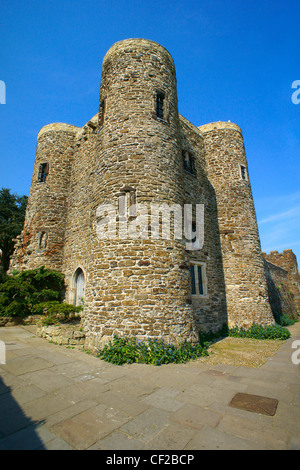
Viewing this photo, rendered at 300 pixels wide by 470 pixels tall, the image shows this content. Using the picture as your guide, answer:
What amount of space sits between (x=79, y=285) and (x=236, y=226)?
9.19 m

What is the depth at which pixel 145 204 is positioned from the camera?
303 inches

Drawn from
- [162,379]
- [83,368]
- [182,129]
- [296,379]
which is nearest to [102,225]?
[83,368]

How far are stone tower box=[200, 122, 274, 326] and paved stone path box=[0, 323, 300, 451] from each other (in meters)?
5.71

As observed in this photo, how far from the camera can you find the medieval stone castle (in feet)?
23.3

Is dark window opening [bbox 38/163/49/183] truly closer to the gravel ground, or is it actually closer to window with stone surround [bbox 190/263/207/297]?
window with stone surround [bbox 190/263/207/297]

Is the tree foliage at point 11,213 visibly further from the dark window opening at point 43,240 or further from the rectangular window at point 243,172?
the rectangular window at point 243,172

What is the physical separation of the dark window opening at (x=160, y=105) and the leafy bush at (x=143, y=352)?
323 inches

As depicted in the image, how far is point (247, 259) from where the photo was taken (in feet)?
40.4

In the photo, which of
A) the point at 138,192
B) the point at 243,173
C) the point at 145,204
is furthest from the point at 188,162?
the point at 145,204

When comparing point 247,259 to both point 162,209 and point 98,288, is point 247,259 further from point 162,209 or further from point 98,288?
point 98,288

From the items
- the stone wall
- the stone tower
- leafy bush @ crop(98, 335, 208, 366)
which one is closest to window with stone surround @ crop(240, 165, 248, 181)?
the stone tower

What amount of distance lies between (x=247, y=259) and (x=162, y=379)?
9.07m

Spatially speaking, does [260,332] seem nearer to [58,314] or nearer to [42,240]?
[58,314]

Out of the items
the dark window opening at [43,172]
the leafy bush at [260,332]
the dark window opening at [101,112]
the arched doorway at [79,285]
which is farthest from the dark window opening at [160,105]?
the leafy bush at [260,332]
